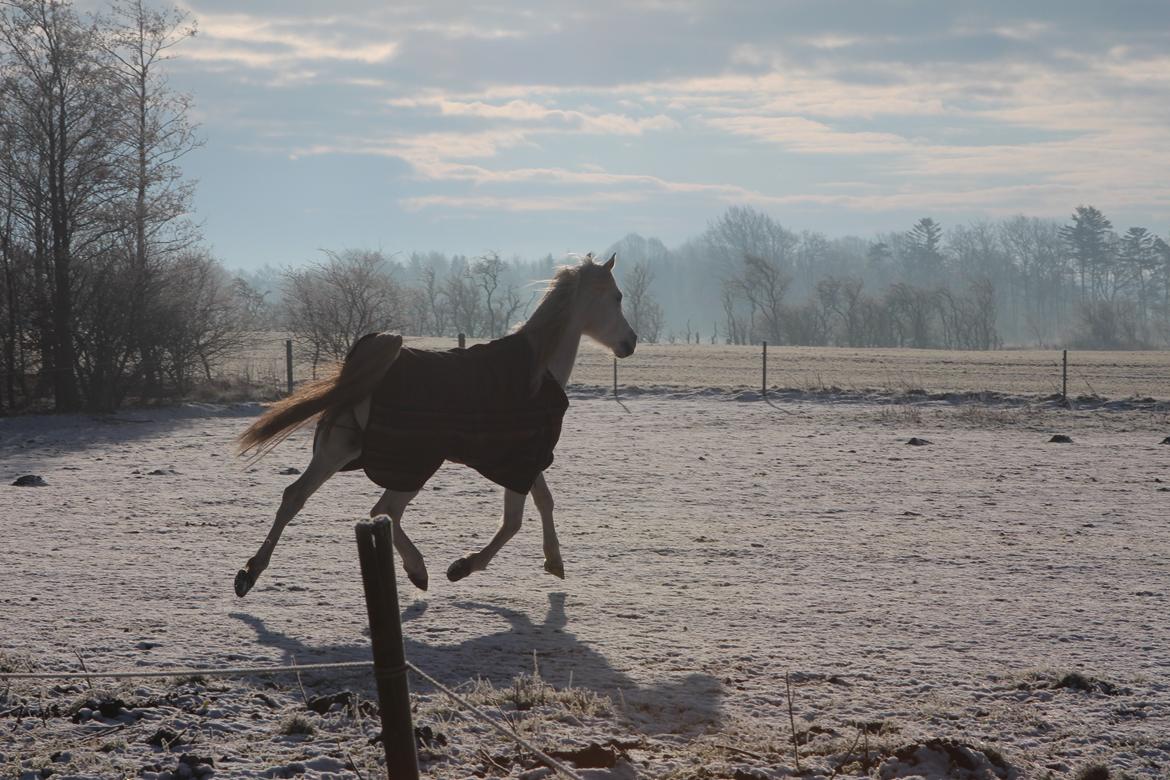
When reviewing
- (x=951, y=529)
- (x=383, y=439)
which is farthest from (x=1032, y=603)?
(x=383, y=439)

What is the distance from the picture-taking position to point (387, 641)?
316cm

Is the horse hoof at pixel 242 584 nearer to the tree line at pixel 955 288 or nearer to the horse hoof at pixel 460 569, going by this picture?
the horse hoof at pixel 460 569

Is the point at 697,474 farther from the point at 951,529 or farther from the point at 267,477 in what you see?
the point at 267,477

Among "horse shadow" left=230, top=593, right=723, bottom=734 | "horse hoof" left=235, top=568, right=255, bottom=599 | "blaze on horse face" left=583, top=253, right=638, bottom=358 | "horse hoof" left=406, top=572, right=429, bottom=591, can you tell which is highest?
"blaze on horse face" left=583, top=253, right=638, bottom=358

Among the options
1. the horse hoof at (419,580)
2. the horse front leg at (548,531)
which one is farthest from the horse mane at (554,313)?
the horse hoof at (419,580)

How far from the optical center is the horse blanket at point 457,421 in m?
6.23

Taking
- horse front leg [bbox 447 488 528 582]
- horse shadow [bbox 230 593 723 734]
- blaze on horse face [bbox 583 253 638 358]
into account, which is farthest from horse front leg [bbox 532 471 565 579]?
blaze on horse face [bbox 583 253 638 358]

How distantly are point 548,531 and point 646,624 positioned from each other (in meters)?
1.10

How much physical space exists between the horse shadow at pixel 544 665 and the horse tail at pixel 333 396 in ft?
3.40

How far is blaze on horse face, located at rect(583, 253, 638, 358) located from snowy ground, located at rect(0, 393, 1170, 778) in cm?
157

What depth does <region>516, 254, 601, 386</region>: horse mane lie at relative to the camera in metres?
6.72

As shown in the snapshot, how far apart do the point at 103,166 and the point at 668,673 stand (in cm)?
1924

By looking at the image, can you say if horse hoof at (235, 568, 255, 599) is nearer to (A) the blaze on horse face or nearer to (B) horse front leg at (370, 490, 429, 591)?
(B) horse front leg at (370, 490, 429, 591)

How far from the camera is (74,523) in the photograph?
358 inches
